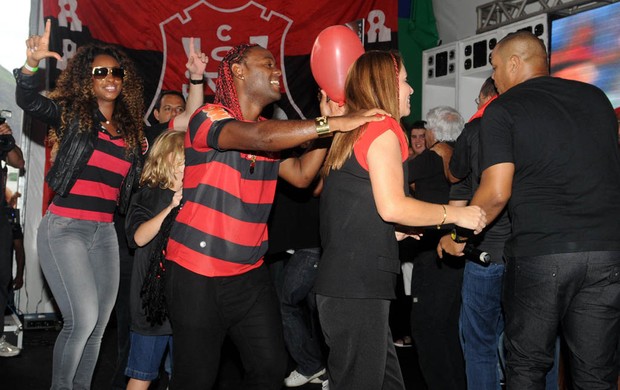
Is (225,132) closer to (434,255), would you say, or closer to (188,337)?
(188,337)

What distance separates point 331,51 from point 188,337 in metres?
1.52

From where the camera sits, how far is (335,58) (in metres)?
3.22

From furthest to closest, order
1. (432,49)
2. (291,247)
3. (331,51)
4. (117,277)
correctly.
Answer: (432,49) → (291,247) → (117,277) → (331,51)

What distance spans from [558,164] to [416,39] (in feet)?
20.0

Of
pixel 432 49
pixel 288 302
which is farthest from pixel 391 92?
pixel 432 49

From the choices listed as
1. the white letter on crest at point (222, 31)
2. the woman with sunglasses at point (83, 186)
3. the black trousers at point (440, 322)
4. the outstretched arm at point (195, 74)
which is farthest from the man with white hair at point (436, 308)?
the white letter on crest at point (222, 31)

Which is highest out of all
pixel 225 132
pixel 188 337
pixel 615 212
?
pixel 225 132

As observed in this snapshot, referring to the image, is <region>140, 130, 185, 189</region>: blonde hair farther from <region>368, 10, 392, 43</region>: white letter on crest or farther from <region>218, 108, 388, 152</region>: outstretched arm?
<region>368, 10, 392, 43</region>: white letter on crest

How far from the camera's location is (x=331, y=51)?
10.6 feet

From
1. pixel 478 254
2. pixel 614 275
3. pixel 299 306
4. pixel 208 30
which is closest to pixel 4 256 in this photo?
pixel 299 306

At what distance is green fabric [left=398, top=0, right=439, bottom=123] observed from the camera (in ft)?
27.8

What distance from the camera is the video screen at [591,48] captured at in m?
5.91

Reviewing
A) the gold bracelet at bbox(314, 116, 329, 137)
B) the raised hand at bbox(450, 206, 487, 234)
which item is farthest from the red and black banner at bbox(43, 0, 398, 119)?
the gold bracelet at bbox(314, 116, 329, 137)

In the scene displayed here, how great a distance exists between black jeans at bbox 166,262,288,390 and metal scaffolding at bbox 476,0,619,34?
16.8ft
